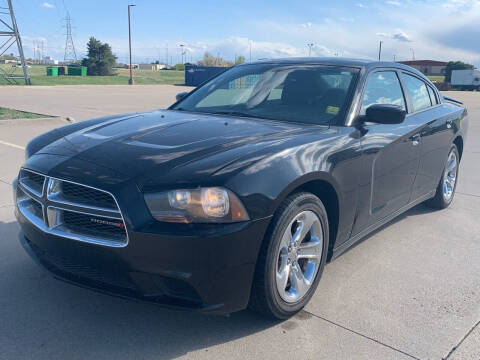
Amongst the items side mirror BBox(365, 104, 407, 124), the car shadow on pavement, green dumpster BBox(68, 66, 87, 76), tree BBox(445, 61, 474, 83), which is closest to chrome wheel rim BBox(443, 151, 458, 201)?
side mirror BBox(365, 104, 407, 124)

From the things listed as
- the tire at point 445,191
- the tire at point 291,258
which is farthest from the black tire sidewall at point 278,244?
the tire at point 445,191

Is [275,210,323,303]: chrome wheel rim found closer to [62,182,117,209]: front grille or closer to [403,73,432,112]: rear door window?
[62,182,117,209]: front grille

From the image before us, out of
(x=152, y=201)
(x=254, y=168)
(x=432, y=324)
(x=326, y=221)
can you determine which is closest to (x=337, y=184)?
(x=326, y=221)

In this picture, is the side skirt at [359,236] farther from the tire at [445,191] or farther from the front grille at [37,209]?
the front grille at [37,209]

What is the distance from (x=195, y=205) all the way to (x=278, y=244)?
58cm

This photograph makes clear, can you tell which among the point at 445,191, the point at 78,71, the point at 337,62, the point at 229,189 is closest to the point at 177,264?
the point at 229,189

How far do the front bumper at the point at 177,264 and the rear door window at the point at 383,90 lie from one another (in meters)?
1.74

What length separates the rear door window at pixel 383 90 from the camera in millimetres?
3772

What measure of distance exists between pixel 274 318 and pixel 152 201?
1081mm

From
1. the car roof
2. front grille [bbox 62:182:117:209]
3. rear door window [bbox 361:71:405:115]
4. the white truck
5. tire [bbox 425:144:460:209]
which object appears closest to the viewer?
front grille [bbox 62:182:117:209]

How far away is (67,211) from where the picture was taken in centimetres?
261

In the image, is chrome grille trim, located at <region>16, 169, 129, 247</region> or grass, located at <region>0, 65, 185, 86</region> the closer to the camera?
chrome grille trim, located at <region>16, 169, 129, 247</region>

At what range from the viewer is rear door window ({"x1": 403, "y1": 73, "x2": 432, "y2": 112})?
14.6 feet

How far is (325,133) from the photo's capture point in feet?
10.6
